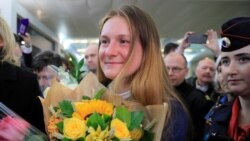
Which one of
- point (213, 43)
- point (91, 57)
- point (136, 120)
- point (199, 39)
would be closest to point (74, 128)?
point (136, 120)

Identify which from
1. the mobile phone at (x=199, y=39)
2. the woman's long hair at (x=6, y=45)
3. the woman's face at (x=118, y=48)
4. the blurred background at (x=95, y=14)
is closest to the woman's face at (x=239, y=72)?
the woman's face at (x=118, y=48)

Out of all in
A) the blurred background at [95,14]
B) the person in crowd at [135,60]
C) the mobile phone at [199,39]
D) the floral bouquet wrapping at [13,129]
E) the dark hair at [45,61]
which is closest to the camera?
the floral bouquet wrapping at [13,129]

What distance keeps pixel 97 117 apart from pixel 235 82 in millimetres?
600

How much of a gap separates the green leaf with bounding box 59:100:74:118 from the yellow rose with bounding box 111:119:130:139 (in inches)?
5.1

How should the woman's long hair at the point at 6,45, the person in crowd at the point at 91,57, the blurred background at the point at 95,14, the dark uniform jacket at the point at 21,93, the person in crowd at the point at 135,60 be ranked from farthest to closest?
the blurred background at the point at 95,14 → the person in crowd at the point at 91,57 → the woman's long hair at the point at 6,45 → the dark uniform jacket at the point at 21,93 → the person in crowd at the point at 135,60

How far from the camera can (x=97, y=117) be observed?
1.00 meters

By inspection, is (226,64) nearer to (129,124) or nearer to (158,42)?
(158,42)

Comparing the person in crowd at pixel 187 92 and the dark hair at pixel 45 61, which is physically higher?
the dark hair at pixel 45 61

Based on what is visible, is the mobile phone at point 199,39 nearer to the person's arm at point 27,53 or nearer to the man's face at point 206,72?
the man's face at point 206,72

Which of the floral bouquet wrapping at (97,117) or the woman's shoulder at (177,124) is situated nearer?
the floral bouquet wrapping at (97,117)

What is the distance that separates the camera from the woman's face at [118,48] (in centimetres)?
126

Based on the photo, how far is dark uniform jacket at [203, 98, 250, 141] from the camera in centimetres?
134

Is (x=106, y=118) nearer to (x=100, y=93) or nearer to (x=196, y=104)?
(x=100, y=93)

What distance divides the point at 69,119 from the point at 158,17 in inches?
291
